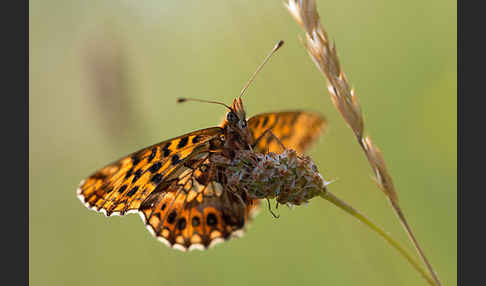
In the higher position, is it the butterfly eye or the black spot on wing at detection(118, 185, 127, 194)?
the butterfly eye

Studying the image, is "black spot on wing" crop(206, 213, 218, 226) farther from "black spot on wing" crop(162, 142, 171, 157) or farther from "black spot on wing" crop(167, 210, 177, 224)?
"black spot on wing" crop(162, 142, 171, 157)

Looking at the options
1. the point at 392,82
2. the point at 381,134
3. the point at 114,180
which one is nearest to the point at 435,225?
the point at 381,134

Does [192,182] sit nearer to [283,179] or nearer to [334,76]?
[283,179]

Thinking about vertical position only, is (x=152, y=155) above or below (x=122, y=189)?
above

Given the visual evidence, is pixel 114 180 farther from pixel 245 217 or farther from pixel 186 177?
pixel 245 217

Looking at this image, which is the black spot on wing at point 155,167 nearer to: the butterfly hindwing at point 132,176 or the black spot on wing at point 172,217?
the butterfly hindwing at point 132,176

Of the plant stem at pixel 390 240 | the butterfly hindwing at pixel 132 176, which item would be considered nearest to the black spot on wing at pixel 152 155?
the butterfly hindwing at pixel 132 176

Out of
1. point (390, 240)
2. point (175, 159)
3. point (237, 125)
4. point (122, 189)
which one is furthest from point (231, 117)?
→ point (390, 240)

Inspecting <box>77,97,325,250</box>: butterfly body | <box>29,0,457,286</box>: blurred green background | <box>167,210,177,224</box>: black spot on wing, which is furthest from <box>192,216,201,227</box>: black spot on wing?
<box>29,0,457,286</box>: blurred green background
